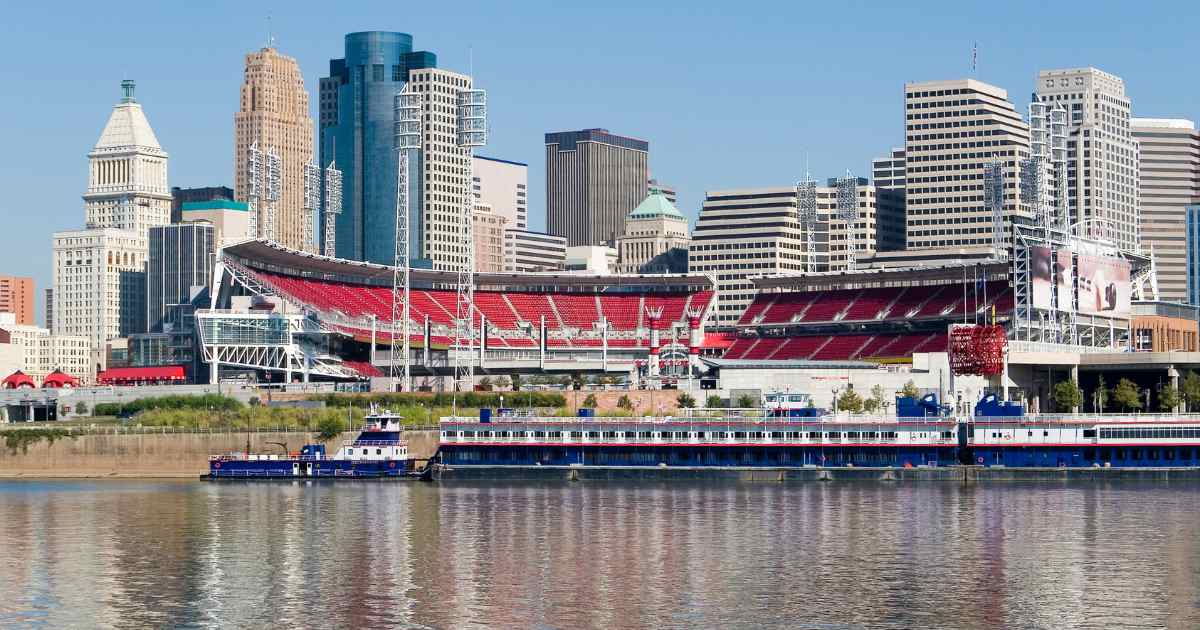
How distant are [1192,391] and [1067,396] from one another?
39.6 ft

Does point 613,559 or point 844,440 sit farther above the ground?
point 844,440

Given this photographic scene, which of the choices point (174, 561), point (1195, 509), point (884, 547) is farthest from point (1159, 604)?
point (174, 561)

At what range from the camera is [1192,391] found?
182125 millimetres

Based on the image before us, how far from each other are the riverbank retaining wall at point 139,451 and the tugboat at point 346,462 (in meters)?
13.0

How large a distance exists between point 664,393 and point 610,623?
11760 centimetres

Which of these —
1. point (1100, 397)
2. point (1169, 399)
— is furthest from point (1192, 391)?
point (1100, 397)

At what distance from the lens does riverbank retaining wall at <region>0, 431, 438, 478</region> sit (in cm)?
16075

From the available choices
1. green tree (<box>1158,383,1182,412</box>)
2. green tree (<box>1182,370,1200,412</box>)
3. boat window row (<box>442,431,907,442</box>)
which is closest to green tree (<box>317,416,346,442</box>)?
boat window row (<box>442,431,907,442</box>)

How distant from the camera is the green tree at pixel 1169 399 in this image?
182m

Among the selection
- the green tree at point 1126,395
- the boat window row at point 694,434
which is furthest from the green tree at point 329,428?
the green tree at point 1126,395

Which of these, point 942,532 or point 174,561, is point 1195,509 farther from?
point 174,561

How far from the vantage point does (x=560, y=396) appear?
186 metres

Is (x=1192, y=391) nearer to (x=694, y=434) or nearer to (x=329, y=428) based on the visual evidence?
(x=694, y=434)

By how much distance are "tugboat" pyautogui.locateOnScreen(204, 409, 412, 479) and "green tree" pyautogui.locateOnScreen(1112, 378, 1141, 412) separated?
76.0m
